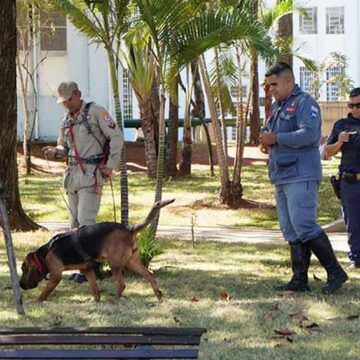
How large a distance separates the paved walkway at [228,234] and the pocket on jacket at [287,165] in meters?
4.50

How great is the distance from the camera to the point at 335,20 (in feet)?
148

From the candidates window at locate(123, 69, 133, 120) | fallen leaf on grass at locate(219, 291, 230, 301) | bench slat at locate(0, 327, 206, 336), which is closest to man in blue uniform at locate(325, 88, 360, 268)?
fallen leaf on grass at locate(219, 291, 230, 301)

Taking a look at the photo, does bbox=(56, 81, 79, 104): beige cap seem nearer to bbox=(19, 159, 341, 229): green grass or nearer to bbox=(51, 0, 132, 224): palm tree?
bbox=(51, 0, 132, 224): palm tree

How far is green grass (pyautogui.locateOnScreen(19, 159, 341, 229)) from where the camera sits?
1664 centimetres

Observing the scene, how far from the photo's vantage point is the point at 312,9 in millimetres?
45031

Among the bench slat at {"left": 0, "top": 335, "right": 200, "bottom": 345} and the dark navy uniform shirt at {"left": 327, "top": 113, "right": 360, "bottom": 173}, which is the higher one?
the dark navy uniform shirt at {"left": 327, "top": 113, "right": 360, "bottom": 173}

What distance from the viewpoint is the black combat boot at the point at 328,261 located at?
784 centimetres

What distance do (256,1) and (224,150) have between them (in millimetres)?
2830

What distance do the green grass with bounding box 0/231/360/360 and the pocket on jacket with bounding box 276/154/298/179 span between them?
972mm

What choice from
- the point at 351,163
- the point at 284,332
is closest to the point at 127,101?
the point at 351,163

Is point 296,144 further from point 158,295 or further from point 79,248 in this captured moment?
point 79,248

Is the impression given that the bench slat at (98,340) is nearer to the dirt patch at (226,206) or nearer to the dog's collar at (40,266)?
the dog's collar at (40,266)

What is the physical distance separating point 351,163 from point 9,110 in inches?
196

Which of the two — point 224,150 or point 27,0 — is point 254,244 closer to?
point 224,150
